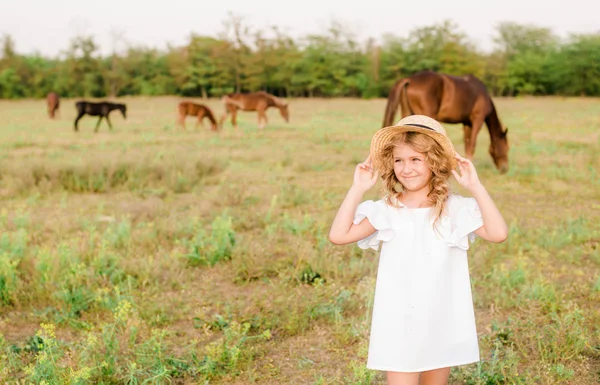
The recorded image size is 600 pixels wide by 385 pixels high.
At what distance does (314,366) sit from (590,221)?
4.87 metres

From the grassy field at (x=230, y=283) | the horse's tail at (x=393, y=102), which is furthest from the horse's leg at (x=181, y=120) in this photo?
the horse's tail at (x=393, y=102)

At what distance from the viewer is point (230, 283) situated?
4.78 meters

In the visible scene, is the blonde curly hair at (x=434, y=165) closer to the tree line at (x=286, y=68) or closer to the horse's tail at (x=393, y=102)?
the horse's tail at (x=393, y=102)

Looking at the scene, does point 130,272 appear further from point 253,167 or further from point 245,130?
point 245,130

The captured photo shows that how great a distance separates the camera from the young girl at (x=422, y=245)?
7.03 feet

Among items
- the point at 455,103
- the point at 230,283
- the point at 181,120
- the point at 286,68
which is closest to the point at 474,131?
the point at 455,103

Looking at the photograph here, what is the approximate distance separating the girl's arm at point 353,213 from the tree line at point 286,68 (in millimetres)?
54219

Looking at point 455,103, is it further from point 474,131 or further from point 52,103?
point 52,103

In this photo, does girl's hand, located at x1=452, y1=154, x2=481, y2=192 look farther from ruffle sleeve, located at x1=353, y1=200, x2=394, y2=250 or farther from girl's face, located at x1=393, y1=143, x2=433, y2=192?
ruffle sleeve, located at x1=353, y1=200, x2=394, y2=250

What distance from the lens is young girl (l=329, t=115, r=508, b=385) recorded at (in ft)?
7.03

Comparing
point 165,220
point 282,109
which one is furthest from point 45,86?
point 165,220

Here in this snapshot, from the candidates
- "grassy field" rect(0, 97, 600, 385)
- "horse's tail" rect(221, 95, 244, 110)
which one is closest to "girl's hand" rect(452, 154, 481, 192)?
"grassy field" rect(0, 97, 600, 385)

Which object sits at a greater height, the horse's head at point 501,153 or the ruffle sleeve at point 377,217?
the ruffle sleeve at point 377,217

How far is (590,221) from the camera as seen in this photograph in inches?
266
